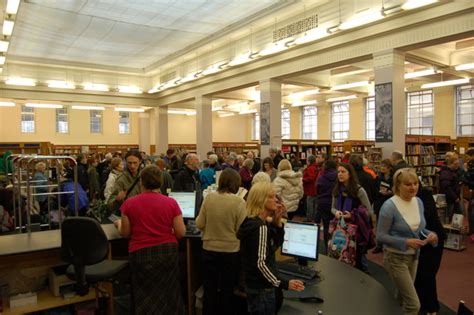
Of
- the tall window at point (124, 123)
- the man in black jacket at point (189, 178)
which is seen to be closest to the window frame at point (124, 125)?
the tall window at point (124, 123)

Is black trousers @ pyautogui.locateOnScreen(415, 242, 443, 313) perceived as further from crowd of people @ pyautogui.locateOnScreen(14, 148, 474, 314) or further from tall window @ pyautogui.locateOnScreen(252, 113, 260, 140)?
tall window @ pyautogui.locateOnScreen(252, 113, 260, 140)

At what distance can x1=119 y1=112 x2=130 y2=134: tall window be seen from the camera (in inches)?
861

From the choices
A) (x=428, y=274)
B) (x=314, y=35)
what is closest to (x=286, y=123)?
(x=314, y=35)

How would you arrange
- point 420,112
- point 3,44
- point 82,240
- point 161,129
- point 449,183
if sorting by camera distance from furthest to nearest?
point 420,112
point 161,129
point 3,44
point 449,183
point 82,240

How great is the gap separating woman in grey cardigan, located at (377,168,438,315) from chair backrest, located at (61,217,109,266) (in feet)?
7.11

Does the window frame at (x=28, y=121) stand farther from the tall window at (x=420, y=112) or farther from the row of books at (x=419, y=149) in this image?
the tall window at (x=420, y=112)

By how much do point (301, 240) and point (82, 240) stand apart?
1638 millimetres

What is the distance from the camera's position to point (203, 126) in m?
12.5

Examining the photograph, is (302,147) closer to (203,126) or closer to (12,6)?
(203,126)

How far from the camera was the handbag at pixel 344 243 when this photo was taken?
3.65m

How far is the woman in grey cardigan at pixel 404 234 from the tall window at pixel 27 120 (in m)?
20.3

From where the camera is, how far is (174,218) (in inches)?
112

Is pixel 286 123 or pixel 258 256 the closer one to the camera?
pixel 258 256

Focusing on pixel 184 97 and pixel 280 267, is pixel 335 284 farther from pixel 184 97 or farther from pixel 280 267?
pixel 184 97
